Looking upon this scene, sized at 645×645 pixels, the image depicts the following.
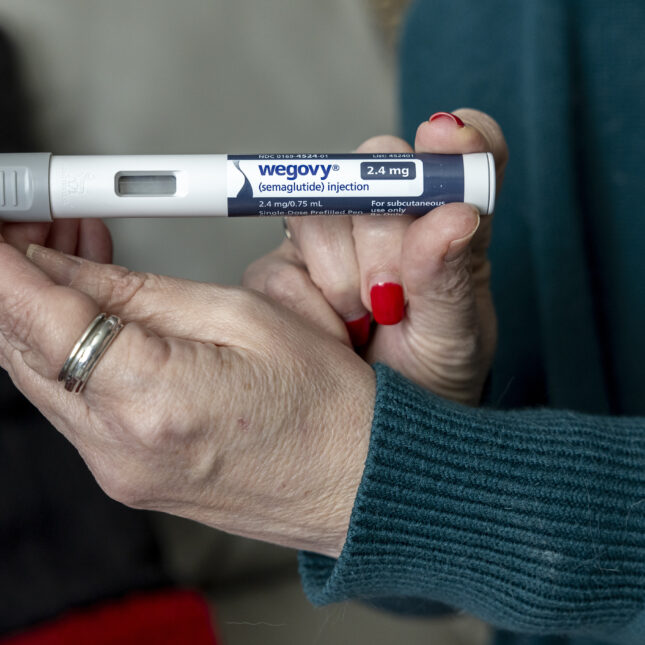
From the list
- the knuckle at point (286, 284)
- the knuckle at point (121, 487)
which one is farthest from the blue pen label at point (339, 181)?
the knuckle at point (121, 487)

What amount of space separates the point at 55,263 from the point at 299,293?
222 millimetres

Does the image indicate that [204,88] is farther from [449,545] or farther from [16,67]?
[449,545]

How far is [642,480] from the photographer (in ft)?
1.75

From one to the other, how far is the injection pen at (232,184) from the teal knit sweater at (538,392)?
0.15m

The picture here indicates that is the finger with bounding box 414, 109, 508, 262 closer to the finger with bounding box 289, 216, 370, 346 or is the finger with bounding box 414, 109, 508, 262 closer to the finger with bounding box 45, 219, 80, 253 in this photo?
the finger with bounding box 289, 216, 370, 346

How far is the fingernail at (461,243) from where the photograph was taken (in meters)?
0.51

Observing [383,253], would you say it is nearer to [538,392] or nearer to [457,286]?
[457,286]

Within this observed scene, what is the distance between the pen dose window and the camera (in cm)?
53

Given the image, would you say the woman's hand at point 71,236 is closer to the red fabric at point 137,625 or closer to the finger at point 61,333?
the finger at point 61,333

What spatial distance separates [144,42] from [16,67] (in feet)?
0.69

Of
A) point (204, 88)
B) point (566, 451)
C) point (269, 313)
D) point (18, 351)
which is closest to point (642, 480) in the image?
point (566, 451)

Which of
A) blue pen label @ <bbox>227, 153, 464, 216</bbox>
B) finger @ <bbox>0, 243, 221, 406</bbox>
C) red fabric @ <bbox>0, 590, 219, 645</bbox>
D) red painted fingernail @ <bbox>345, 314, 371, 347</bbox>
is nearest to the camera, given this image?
finger @ <bbox>0, 243, 221, 406</bbox>

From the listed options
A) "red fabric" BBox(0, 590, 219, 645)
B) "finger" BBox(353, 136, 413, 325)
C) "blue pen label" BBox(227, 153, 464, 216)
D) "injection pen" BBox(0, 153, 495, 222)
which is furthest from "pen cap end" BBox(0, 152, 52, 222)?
"red fabric" BBox(0, 590, 219, 645)

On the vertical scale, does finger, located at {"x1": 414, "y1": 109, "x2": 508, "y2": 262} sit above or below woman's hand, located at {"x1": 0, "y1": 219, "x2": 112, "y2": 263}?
above
